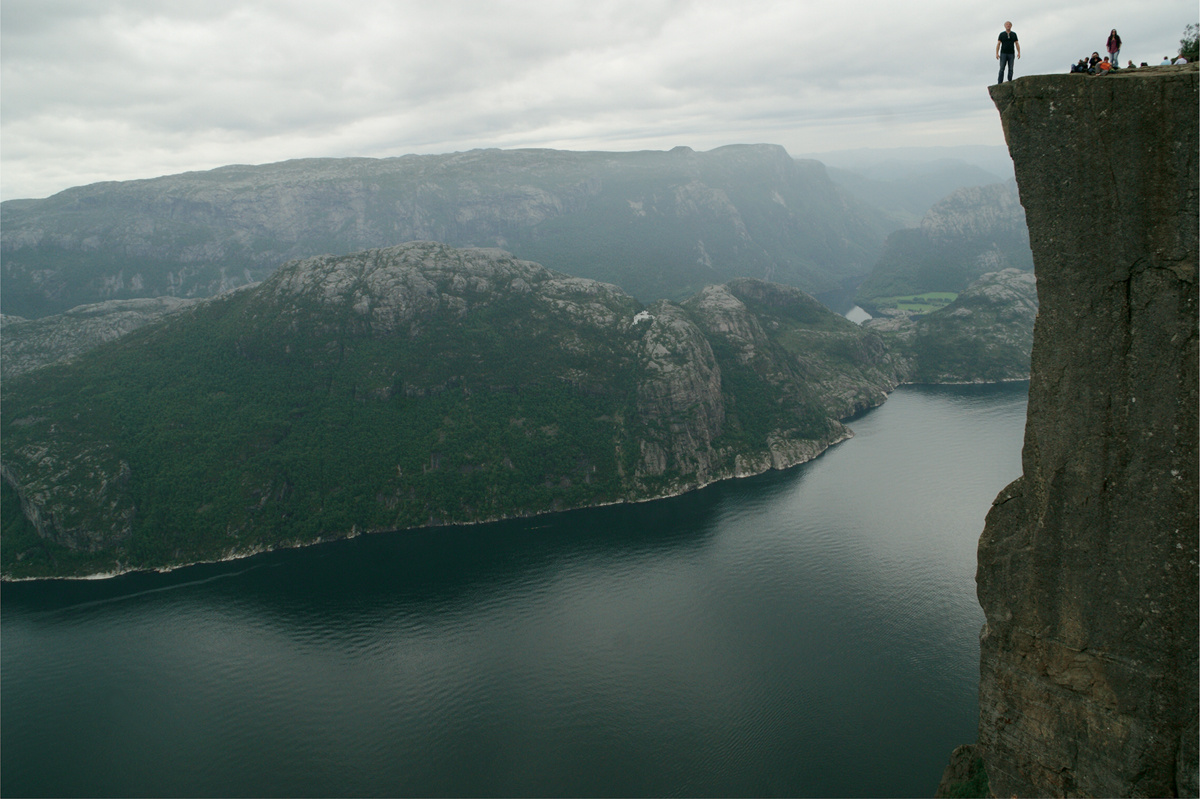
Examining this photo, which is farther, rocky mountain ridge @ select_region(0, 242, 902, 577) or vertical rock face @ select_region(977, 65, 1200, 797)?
rocky mountain ridge @ select_region(0, 242, 902, 577)

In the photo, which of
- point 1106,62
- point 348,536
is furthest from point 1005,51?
point 348,536

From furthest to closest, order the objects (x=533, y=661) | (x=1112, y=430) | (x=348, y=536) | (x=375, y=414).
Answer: (x=375, y=414) → (x=348, y=536) → (x=533, y=661) → (x=1112, y=430)

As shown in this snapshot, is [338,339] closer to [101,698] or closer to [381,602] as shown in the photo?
[381,602]

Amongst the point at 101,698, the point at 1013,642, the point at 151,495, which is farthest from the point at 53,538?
the point at 1013,642

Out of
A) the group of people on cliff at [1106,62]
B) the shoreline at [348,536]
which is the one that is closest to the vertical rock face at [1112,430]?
the group of people on cliff at [1106,62]

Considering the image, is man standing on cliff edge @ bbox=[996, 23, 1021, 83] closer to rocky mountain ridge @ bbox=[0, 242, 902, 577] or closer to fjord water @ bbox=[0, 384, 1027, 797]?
fjord water @ bbox=[0, 384, 1027, 797]

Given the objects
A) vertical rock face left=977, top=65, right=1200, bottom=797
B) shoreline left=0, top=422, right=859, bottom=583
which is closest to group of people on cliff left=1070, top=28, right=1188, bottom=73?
vertical rock face left=977, top=65, right=1200, bottom=797

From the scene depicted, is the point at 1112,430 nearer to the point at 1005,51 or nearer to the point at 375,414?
the point at 1005,51

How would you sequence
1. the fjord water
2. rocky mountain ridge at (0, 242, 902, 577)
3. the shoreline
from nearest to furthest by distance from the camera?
the fjord water → the shoreline → rocky mountain ridge at (0, 242, 902, 577)
